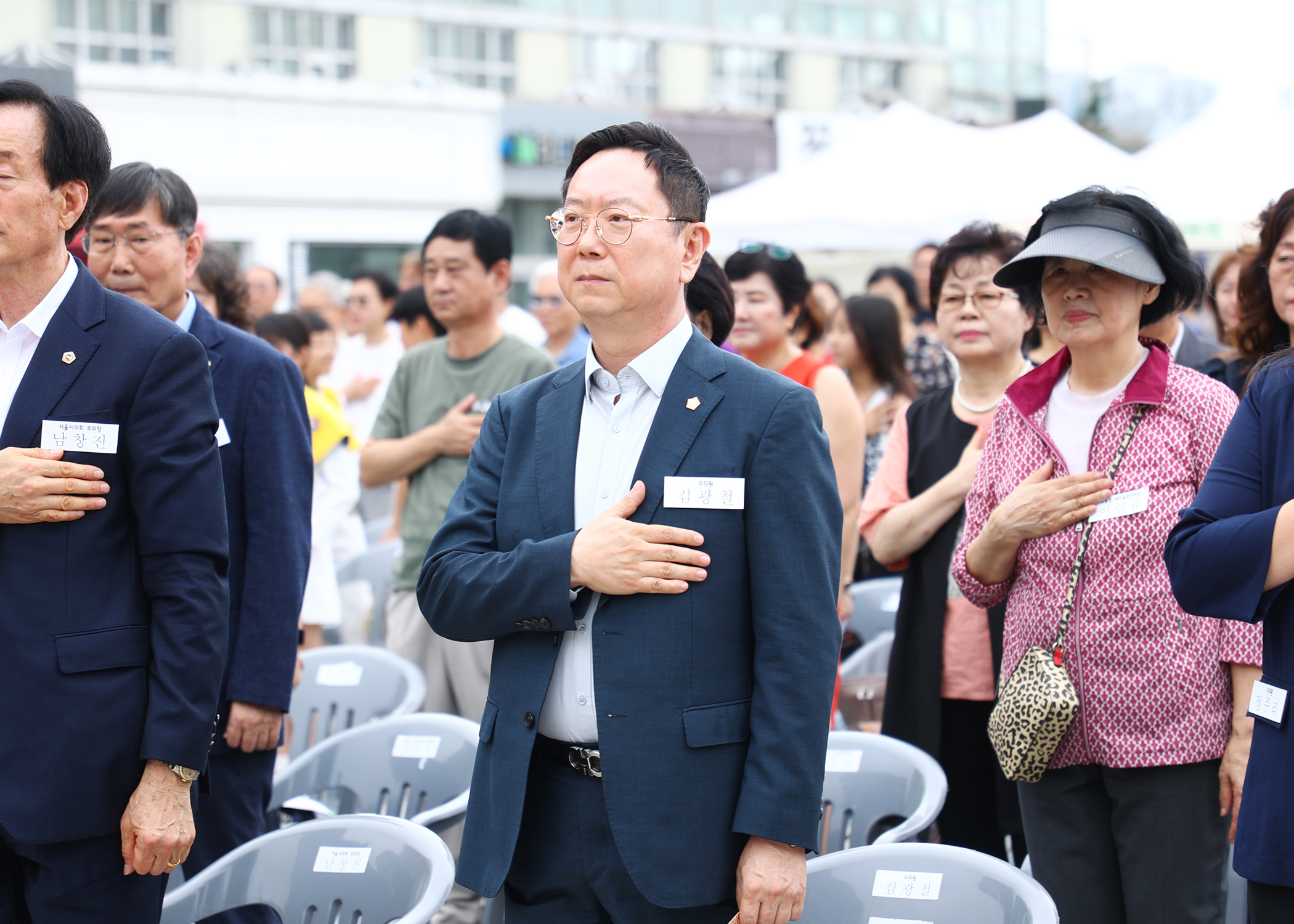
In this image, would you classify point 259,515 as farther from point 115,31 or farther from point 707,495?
point 115,31

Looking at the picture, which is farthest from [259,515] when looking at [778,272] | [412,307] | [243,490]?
[412,307]

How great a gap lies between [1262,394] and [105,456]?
189 cm

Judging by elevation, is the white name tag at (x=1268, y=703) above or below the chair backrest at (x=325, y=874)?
above

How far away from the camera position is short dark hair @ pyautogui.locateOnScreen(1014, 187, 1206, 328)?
2436 millimetres

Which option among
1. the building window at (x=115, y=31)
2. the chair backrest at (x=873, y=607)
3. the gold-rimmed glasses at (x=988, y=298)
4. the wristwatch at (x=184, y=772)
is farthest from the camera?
the building window at (x=115, y=31)

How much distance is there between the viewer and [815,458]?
5.98ft

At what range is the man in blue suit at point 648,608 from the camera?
174cm

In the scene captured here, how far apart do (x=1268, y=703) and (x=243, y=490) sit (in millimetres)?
Answer: 2156

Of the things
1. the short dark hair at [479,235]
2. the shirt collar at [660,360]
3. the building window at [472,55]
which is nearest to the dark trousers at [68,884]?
the shirt collar at [660,360]

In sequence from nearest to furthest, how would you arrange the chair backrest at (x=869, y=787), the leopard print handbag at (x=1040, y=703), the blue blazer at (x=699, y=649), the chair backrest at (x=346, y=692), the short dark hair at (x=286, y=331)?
the blue blazer at (x=699, y=649)
the leopard print handbag at (x=1040, y=703)
the chair backrest at (x=869, y=787)
the chair backrest at (x=346, y=692)
the short dark hair at (x=286, y=331)

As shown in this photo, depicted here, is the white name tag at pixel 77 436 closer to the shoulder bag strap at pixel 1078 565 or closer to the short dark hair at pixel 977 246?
the shoulder bag strap at pixel 1078 565

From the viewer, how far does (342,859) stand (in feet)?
7.36

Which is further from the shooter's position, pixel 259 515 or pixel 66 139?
pixel 259 515

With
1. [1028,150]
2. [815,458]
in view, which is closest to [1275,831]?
[815,458]
